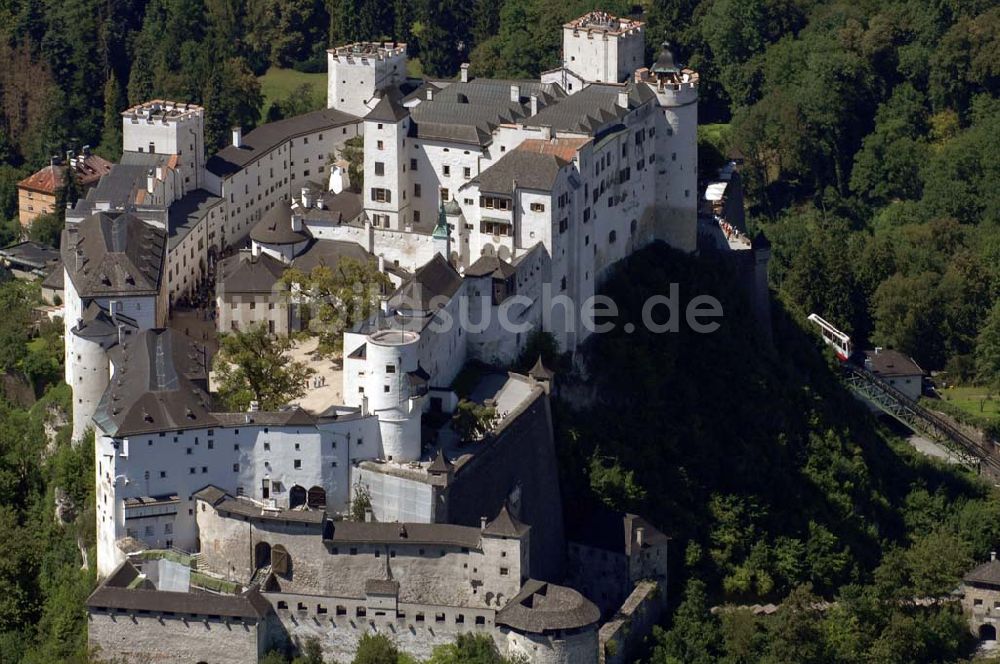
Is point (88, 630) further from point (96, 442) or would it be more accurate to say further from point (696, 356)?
point (696, 356)

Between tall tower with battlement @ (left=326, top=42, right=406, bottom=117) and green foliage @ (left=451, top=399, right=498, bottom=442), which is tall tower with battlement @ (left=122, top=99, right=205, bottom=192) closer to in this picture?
tall tower with battlement @ (left=326, top=42, right=406, bottom=117)

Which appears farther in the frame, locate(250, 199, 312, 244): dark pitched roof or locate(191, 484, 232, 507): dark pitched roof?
locate(250, 199, 312, 244): dark pitched roof

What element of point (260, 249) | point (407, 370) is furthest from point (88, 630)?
point (260, 249)

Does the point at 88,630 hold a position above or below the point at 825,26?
below

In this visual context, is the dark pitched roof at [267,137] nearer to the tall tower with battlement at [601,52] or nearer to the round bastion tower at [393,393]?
the tall tower with battlement at [601,52]

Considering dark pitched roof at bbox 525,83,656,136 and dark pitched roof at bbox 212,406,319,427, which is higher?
dark pitched roof at bbox 525,83,656,136

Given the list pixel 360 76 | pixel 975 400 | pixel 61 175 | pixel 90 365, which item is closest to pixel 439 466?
pixel 90 365

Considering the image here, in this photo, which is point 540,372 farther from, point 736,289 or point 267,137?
point 267,137

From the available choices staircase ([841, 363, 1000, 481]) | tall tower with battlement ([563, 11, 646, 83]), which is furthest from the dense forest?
tall tower with battlement ([563, 11, 646, 83])

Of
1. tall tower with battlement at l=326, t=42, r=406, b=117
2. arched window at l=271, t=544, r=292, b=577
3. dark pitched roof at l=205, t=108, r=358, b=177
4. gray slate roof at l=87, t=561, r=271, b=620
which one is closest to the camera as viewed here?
gray slate roof at l=87, t=561, r=271, b=620
